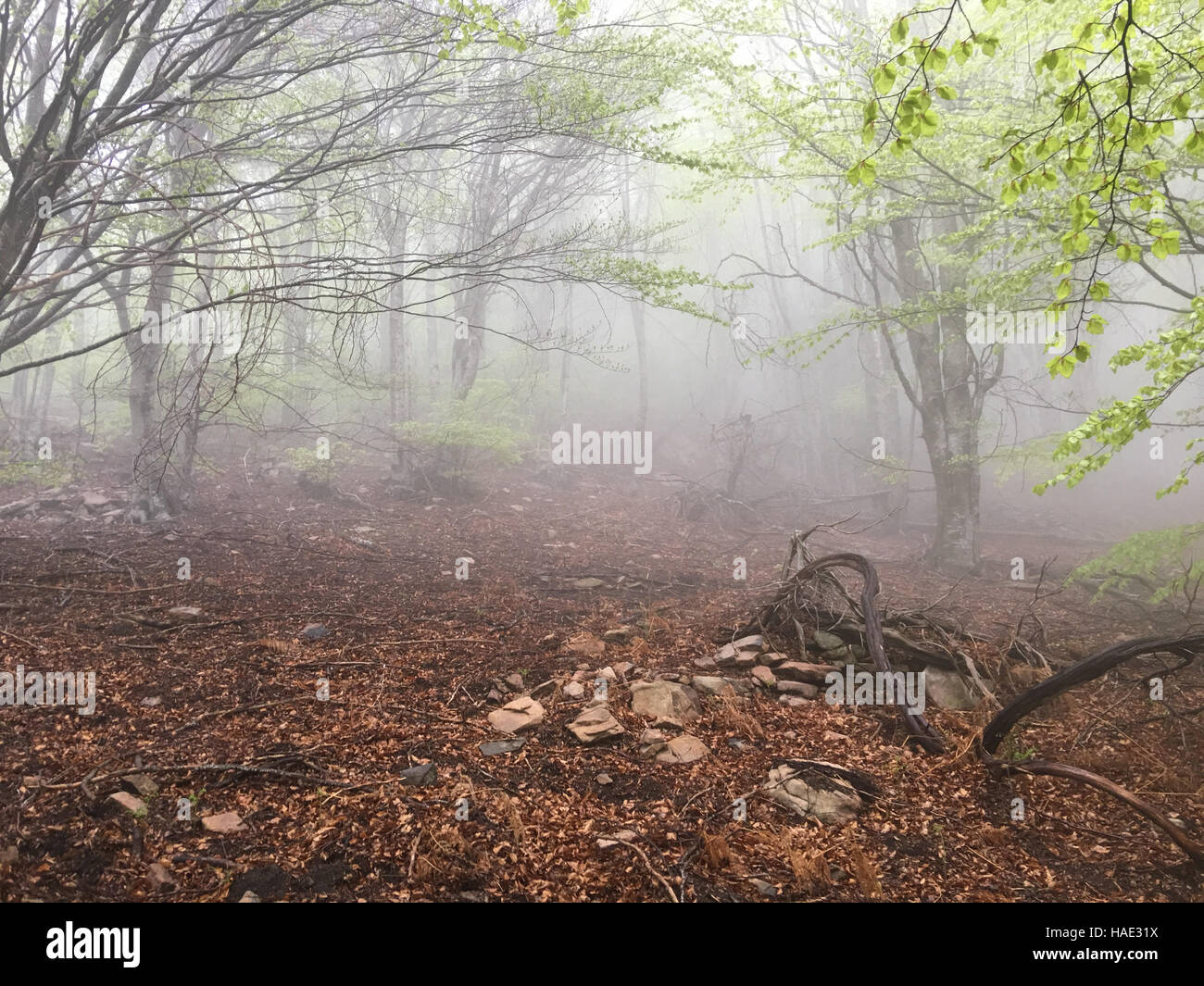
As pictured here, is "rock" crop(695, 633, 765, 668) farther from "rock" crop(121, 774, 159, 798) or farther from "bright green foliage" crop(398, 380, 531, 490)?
"bright green foliage" crop(398, 380, 531, 490)

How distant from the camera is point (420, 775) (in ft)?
12.3

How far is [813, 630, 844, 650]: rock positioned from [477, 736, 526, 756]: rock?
9.09 ft

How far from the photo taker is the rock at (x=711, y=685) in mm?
5055

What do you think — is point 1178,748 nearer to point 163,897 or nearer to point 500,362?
point 163,897

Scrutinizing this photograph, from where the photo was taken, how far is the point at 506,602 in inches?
290

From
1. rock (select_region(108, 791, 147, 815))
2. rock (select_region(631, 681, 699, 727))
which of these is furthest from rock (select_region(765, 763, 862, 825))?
rock (select_region(108, 791, 147, 815))

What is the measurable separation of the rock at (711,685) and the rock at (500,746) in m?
1.52

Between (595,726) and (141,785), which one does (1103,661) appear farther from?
(141,785)

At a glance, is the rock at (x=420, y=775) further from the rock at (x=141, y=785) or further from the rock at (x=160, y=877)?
the rock at (x=141, y=785)

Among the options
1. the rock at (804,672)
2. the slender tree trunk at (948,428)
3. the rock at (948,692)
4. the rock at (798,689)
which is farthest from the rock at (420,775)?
the slender tree trunk at (948,428)

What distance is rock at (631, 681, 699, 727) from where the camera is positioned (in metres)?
4.67

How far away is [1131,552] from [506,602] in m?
6.85

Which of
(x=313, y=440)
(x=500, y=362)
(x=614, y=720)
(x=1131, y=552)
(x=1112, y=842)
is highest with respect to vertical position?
(x=500, y=362)

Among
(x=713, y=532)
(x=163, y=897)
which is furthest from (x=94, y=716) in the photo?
(x=713, y=532)
